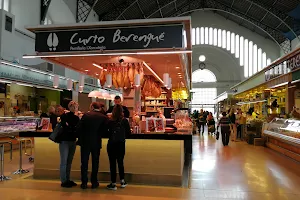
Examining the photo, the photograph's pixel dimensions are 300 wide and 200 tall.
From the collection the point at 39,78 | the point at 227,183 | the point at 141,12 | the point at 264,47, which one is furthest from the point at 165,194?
the point at 264,47

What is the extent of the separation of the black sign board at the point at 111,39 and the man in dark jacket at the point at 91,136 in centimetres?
151

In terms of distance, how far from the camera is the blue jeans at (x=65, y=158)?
202 inches

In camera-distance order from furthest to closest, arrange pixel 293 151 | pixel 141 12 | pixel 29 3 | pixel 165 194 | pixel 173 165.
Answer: pixel 141 12
pixel 29 3
pixel 293 151
pixel 173 165
pixel 165 194

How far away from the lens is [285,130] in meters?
8.60

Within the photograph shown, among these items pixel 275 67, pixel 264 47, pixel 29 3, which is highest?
pixel 264 47

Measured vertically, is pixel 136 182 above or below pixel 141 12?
below

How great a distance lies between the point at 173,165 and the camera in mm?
5371

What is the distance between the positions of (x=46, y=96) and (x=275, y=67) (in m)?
10.6

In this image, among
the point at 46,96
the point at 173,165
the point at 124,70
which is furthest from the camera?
the point at 46,96

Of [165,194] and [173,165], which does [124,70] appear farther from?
[165,194]

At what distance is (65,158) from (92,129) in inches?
31.4

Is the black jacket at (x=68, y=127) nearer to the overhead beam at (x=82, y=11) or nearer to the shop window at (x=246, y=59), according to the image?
the overhead beam at (x=82, y=11)

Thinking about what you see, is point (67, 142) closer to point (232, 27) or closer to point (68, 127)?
point (68, 127)

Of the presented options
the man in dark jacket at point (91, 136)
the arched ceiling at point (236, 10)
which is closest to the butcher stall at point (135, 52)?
the man in dark jacket at point (91, 136)
